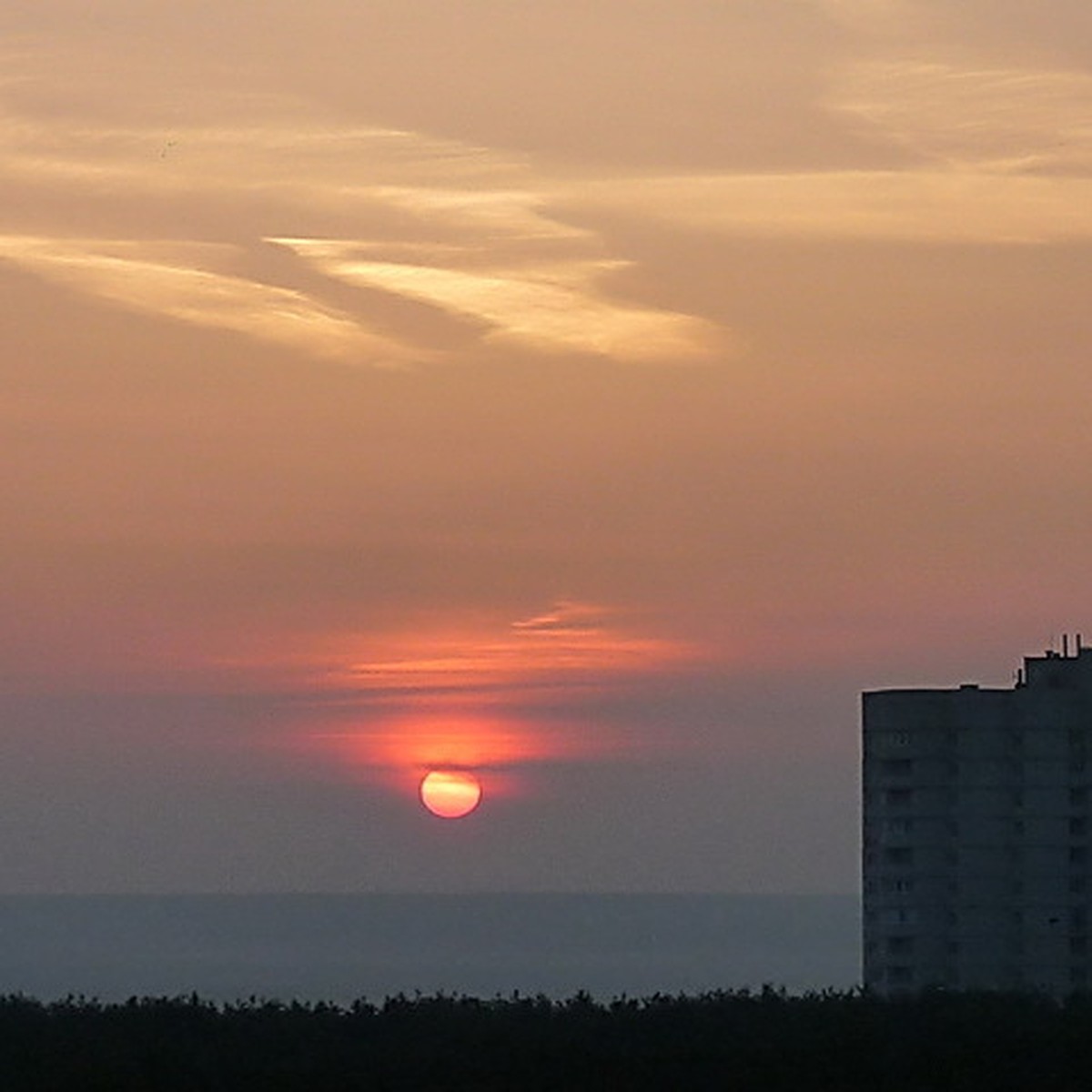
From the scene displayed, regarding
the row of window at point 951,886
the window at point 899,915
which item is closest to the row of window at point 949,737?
the row of window at point 951,886

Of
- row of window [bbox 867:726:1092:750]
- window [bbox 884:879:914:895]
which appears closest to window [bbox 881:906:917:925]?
window [bbox 884:879:914:895]

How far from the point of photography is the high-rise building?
97375 millimetres

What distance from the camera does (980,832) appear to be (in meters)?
99.7

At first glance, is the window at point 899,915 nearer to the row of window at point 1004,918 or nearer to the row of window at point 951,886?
the row of window at point 1004,918

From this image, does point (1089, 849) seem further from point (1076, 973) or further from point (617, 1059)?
point (617, 1059)

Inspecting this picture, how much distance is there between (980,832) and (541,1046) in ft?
200

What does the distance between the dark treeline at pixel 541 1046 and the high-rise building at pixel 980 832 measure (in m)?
53.7

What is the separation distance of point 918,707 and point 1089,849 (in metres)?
7.47

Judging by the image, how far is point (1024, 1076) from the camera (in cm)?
4025

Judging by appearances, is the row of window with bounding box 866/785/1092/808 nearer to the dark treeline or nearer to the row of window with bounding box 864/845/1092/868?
the row of window with bounding box 864/845/1092/868

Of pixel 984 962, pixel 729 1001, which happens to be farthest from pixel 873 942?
pixel 729 1001

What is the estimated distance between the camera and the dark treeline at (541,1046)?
38594 millimetres

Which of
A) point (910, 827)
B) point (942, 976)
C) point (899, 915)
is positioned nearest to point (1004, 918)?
point (942, 976)

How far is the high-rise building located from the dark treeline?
53681mm
